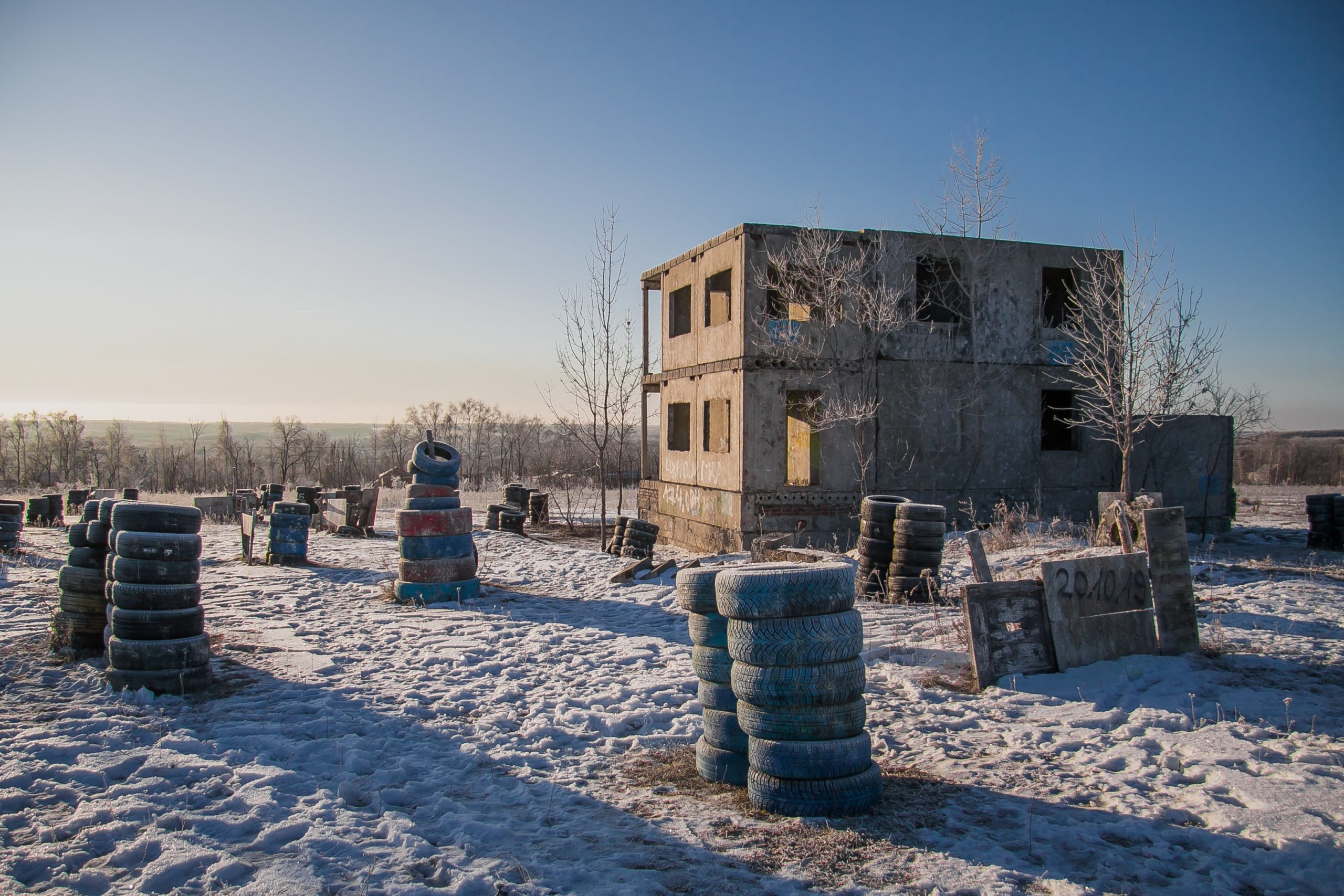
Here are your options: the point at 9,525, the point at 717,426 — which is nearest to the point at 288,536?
the point at 9,525

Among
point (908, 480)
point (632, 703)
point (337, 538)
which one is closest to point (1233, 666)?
point (632, 703)

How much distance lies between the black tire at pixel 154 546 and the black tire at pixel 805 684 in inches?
196

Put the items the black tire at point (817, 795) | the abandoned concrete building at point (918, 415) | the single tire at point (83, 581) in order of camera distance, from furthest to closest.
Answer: the abandoned concrete building at point (918, 415), the single tire at point (83, 581), the black tire at point (817, 795)

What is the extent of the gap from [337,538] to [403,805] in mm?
15009

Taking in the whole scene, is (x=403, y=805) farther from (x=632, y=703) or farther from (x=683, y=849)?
(x=632, y=703)

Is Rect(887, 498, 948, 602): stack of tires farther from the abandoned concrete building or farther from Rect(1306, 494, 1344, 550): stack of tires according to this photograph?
Rect(1306, 494, 1344, 550): stack of tires

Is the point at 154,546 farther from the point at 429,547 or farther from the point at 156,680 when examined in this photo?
the point at 429,547

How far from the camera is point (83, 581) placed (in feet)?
25.0

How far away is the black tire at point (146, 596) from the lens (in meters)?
6.51

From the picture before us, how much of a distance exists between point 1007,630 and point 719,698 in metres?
3.13

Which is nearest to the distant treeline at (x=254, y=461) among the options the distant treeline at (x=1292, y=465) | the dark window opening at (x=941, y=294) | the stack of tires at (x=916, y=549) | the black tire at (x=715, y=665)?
the dark window opening at (x=941, y=294)

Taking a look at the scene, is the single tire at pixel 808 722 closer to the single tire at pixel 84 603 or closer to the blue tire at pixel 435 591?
the single tire at pixel 84 603

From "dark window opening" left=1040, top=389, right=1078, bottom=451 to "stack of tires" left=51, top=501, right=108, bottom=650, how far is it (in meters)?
16.5

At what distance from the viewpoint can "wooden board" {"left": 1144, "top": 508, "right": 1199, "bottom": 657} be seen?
7.04 meters
